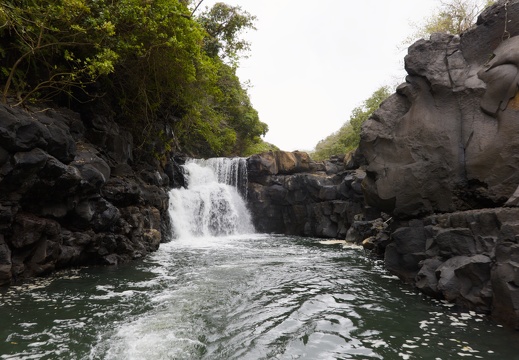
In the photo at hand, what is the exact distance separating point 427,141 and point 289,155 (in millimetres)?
18701

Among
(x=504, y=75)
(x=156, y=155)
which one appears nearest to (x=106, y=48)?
(x=156, y=155)

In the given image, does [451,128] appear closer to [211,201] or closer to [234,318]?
[234,318]

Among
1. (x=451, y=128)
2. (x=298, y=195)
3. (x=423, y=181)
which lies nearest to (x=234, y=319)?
(x=423, y=181)

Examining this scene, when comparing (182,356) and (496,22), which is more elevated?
(496,22)

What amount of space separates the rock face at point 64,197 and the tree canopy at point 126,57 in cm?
131

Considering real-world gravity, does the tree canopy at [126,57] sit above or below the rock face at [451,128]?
above

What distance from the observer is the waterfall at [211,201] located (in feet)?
70.7

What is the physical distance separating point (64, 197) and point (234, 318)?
6.96 meters

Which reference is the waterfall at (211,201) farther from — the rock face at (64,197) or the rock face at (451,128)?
the rock face at (451,128)

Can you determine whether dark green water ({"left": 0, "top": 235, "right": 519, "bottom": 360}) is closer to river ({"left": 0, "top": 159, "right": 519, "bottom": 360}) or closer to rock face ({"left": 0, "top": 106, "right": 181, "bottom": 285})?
river ({"left": 0, "top": 159, "right": 519, "bottom": 360})

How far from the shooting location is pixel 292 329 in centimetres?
630

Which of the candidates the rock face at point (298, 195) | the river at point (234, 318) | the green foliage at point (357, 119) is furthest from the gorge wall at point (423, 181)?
the green foliage at point (357, 119)

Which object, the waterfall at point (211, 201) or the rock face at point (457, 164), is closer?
the rock face at point (457, 164)

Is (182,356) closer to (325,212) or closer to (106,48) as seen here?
(106,48)
